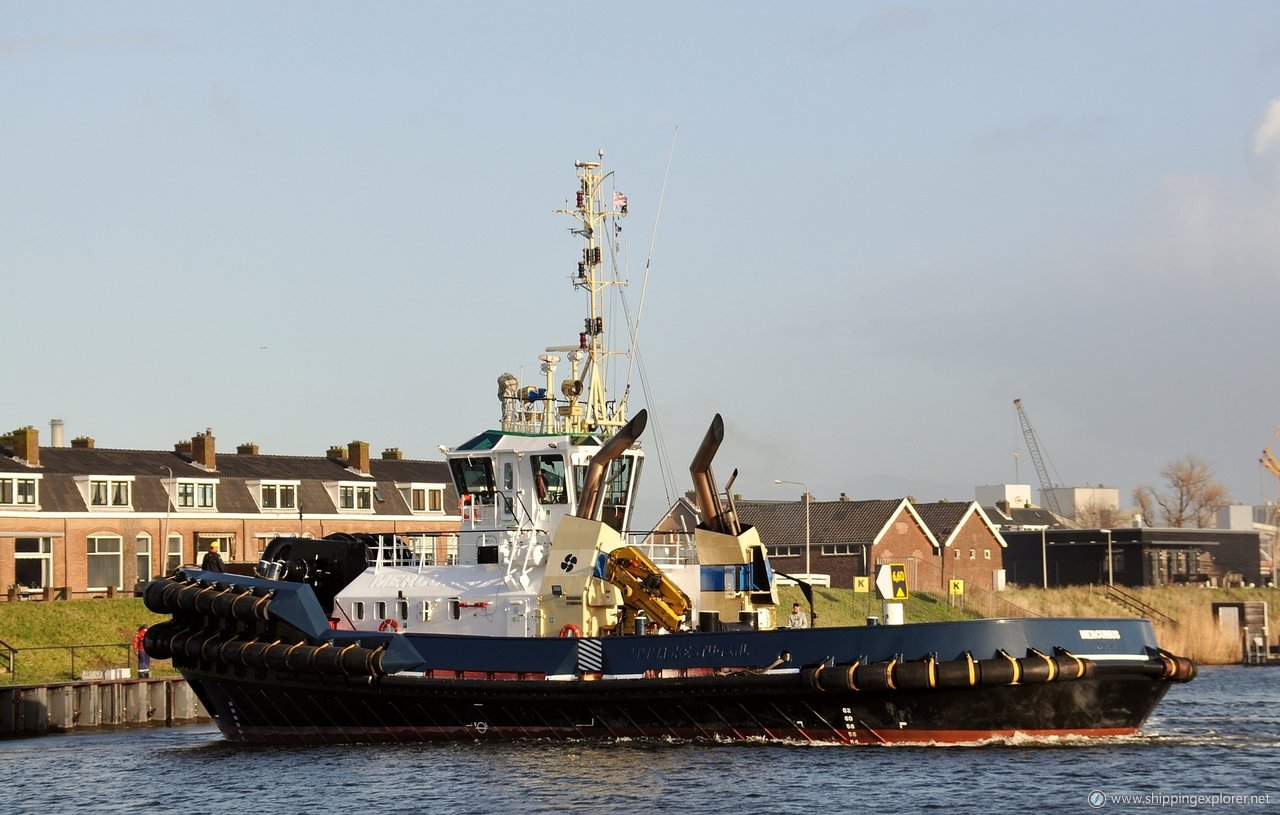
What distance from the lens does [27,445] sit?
56031 mm

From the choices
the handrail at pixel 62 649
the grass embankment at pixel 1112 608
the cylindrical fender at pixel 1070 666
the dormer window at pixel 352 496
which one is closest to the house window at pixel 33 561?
the handrail at pixel 62 649

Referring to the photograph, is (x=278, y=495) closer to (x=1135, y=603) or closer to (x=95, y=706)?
(x=95, y=706)

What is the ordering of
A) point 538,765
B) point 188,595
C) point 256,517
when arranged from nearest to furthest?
point 538,765 < point 188,595 < point 256,517

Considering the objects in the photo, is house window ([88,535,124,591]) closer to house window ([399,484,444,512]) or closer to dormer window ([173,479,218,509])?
dormer window ([173,479,218,509])

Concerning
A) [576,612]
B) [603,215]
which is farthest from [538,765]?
[603,215]

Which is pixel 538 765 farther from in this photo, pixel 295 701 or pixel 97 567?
pixel 97 567

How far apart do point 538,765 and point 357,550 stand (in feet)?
26.9

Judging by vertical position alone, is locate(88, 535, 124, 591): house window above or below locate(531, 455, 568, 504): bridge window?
below

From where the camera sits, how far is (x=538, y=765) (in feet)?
79.7

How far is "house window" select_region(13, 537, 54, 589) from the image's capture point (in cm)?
5406

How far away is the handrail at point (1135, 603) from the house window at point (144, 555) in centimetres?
3929

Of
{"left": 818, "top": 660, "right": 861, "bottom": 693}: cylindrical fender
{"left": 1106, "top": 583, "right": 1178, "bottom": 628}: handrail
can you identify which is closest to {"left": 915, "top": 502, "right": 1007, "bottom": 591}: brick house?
{"left": 1106, "top": 583, "right": 1178, "bottom": 628}: handrail
